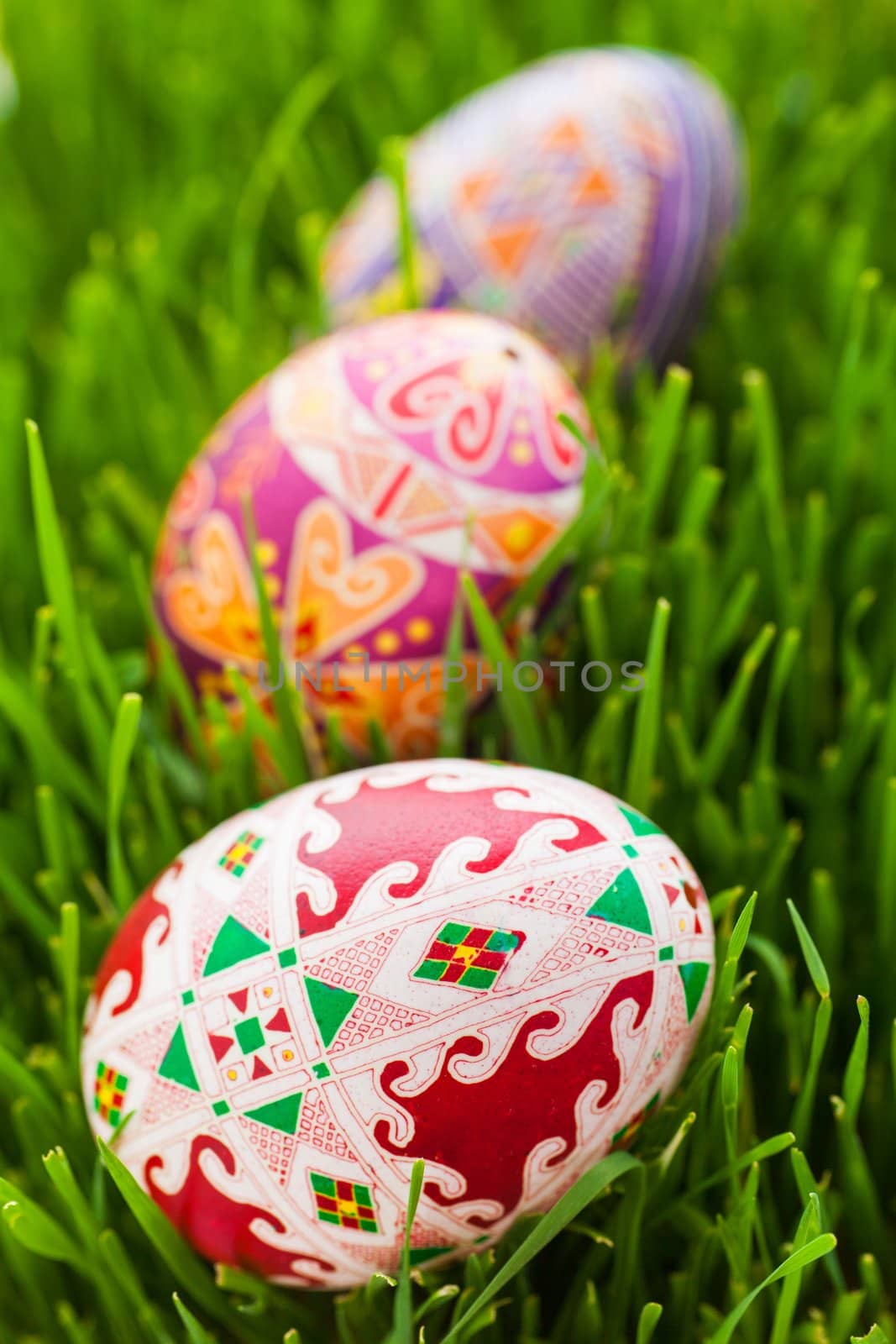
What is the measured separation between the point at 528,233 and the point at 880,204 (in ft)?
1.82

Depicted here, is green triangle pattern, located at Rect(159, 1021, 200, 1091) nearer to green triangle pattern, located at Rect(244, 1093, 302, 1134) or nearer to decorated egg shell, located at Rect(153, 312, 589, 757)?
green triangle pattern, located at Rect(244, 1093, 302, 1134)

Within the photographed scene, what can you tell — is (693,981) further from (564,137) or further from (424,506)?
(564,137)

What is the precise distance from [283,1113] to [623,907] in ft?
0.61

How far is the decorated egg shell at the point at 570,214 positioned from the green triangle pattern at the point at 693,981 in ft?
2.06

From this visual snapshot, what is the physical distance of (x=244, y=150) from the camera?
151 cm

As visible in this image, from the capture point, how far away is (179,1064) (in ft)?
2.10

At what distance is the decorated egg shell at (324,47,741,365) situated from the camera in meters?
1.08

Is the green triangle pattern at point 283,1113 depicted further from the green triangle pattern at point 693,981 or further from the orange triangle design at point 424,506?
the orange triangle design at point 424,506

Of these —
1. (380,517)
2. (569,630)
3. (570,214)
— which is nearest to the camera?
(380,517)

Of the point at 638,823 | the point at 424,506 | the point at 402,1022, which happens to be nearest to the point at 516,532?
the point at 424,506

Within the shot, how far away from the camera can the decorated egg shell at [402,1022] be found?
0.61 m

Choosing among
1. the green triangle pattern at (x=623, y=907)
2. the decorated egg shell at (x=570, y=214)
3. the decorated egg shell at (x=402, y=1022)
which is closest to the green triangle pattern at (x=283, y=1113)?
the decorated egg shell at (x=402, y=1022)

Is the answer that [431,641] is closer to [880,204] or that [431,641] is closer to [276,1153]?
[276,1153]

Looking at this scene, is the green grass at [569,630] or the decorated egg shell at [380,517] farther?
the decorated egg shell at [380,517]
